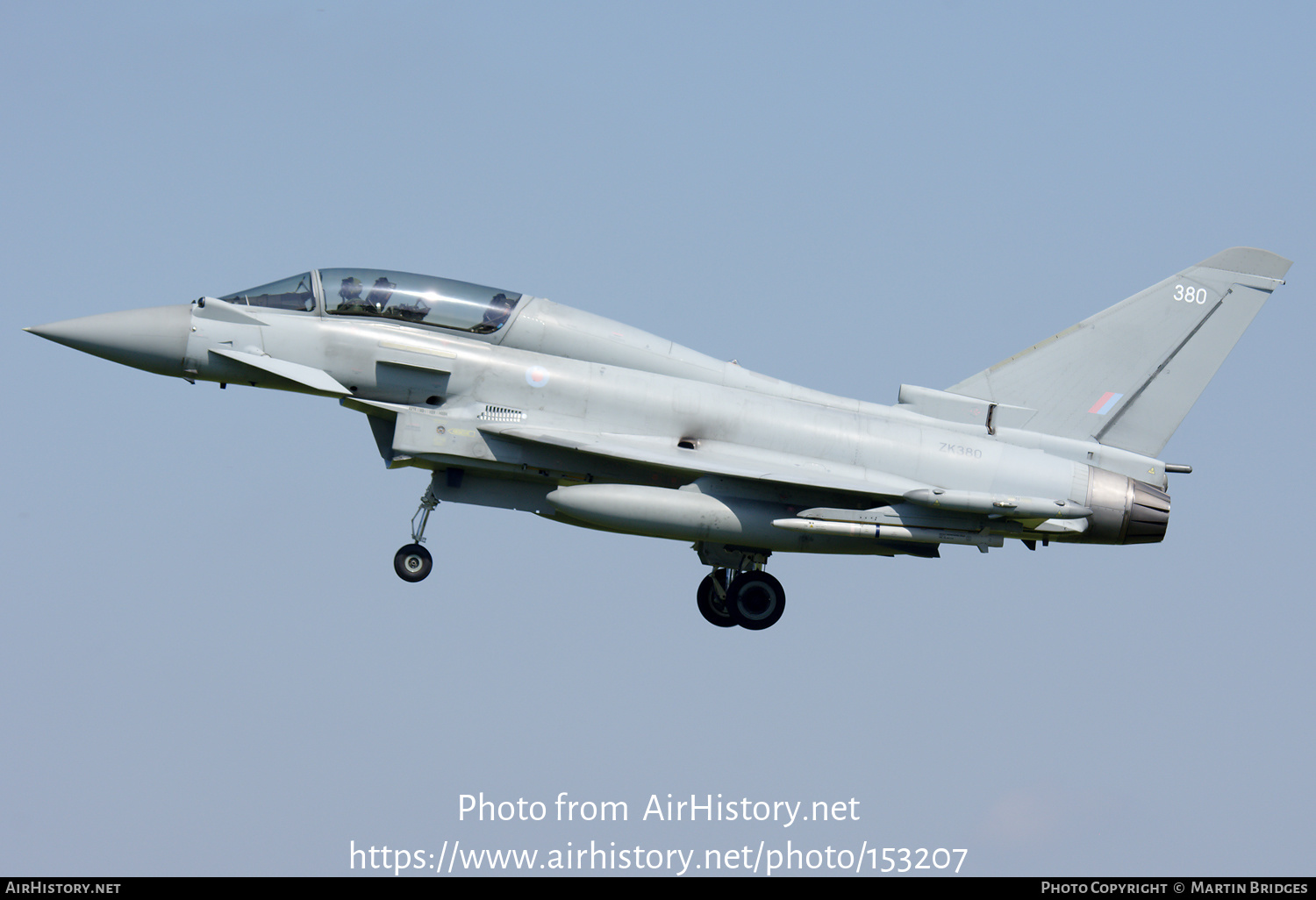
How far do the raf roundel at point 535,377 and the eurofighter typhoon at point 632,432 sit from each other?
0.05 feet

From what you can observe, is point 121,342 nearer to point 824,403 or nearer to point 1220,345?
point 824,403

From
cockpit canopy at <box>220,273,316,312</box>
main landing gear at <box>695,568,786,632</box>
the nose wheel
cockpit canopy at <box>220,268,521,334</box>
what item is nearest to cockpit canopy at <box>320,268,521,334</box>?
cockpit canopy at <box>220,268,521,334</box>

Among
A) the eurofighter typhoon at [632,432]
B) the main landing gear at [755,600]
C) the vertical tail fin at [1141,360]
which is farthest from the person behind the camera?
the vertical tail fin at [1141,360]

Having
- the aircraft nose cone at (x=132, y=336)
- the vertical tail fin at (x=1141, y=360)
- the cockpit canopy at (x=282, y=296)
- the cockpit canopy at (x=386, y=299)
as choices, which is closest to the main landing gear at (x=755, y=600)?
the vertical tail fin at (x=1141, y=360)

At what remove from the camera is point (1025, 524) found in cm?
1653

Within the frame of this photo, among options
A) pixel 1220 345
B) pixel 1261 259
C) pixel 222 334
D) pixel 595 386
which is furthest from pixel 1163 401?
pixel 222 334

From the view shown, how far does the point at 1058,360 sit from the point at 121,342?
1178 cm

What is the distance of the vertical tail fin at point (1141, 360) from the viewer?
1798cm

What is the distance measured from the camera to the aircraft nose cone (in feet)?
50.9

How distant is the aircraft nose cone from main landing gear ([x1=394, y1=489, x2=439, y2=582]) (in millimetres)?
3189

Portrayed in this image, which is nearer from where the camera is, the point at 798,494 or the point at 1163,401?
the point at 798,494

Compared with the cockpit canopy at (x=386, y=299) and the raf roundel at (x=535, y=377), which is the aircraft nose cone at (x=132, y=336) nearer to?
the cockpit canopy at (x=386, y=299)

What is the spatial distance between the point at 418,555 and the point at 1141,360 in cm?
984

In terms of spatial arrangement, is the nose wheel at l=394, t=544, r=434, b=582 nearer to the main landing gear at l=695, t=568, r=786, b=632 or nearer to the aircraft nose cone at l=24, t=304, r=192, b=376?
the aircraft nose cone at l=24, t=304, r=192, b=376
